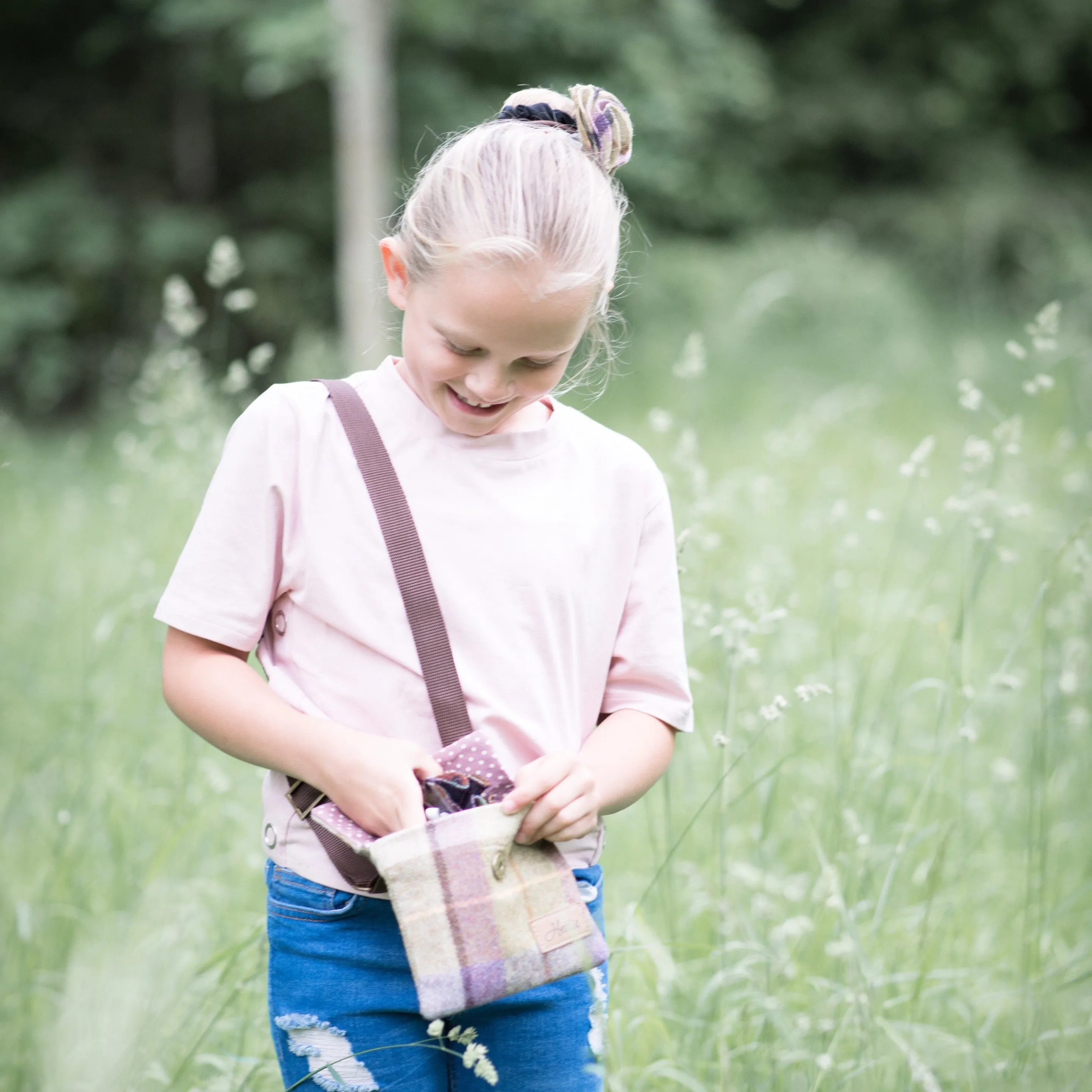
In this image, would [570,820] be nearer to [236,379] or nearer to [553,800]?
[553,800]

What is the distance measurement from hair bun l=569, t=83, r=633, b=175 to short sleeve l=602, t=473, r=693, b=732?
0.38 m

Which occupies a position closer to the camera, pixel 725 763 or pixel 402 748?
pixel 402 748

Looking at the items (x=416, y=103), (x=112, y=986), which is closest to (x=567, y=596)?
(x=112, y=986)

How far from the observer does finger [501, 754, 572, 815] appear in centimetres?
111

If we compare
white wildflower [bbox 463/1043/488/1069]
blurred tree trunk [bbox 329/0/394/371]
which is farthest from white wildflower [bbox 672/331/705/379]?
blurred tree trunk [bbox 329/0/394/371]

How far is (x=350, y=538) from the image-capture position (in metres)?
1.22

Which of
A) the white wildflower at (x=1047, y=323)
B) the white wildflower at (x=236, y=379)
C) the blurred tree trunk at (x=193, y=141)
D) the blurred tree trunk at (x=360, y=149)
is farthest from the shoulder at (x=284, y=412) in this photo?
the blurred tree trunk at (x=193, y=141)

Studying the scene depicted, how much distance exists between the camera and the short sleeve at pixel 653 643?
1.34m

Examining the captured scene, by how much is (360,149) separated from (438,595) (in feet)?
25.6

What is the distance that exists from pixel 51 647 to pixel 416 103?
7409 mm

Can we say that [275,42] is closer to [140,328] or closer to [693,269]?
[140,328]

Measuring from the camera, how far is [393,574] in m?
1.22

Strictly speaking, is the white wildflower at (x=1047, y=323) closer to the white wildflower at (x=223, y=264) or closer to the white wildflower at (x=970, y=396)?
the white wildflower at (x=970, y=396)

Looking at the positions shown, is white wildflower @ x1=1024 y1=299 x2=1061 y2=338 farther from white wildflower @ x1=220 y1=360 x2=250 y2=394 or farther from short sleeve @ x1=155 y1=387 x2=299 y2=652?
white wildflower @ x1=220 y1=360 x2=250 y2=394
